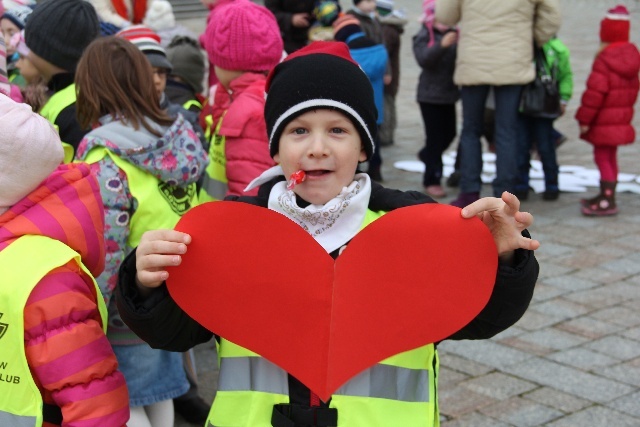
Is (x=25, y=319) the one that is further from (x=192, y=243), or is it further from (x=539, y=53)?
(x=539, y=53)

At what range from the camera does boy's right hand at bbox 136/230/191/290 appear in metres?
1.88

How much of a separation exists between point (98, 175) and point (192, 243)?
1545 millimetres

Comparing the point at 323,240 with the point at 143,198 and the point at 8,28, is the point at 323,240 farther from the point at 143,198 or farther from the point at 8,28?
the point at 8,28

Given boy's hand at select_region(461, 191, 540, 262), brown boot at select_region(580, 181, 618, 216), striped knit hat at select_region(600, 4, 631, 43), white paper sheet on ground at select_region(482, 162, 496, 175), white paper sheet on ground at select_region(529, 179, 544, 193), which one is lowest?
white paper sheet on ground at select_region(482, 162, 496, 175)

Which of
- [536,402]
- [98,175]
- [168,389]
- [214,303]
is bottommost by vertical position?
[536,402]

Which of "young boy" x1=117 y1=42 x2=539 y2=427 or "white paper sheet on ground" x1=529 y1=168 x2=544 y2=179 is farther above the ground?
"young boy" x1=117 y1=42 x2=539 y2=427

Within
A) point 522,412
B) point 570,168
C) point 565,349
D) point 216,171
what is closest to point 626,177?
point 570,168

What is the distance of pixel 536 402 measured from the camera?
4.23m


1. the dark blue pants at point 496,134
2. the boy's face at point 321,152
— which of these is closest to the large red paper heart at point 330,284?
the boy's face at point 321,152

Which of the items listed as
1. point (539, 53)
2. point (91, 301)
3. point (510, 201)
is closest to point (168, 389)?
point (91, 301)

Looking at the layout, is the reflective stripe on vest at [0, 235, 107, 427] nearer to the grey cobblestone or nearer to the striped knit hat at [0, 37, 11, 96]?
the striped knit hat at [0, 37, 11, 96]

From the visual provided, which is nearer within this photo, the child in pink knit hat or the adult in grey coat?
the child in pink knit hat

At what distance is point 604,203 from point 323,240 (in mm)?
5651

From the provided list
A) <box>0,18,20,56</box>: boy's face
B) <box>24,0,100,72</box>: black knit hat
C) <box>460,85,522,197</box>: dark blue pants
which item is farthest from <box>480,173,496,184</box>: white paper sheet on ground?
<box>24,0,100,72</box>: black knit hat
